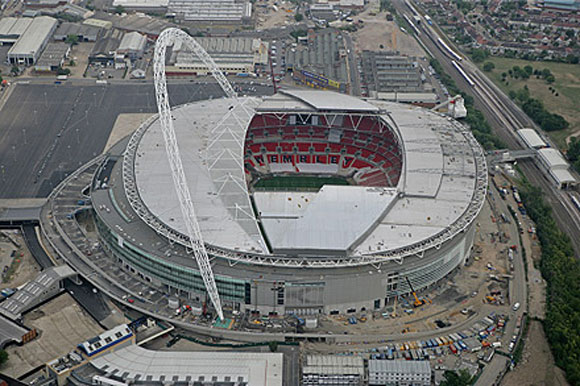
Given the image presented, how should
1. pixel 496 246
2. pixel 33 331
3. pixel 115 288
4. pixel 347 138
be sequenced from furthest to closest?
1. pixel 347 138
2. pixel 496 246
3. pixel 115 288
4. pixel 33 331

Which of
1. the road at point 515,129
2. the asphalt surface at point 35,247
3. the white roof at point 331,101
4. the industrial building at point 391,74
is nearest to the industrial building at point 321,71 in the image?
the industrial building at point 391,74

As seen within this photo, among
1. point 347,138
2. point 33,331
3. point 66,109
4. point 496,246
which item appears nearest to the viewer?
point 33,331

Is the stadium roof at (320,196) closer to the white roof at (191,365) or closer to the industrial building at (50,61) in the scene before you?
the white roof at (191,365)

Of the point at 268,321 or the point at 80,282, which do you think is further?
the point at 80,282

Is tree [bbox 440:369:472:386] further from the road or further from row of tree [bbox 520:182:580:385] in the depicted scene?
the road

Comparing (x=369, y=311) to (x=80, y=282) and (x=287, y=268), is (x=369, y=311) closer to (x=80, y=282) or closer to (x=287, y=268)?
(x=287, y=268)

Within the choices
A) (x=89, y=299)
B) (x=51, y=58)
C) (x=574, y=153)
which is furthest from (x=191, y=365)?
(x=51, y=58)

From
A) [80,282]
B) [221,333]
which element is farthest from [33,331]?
[221,333]
